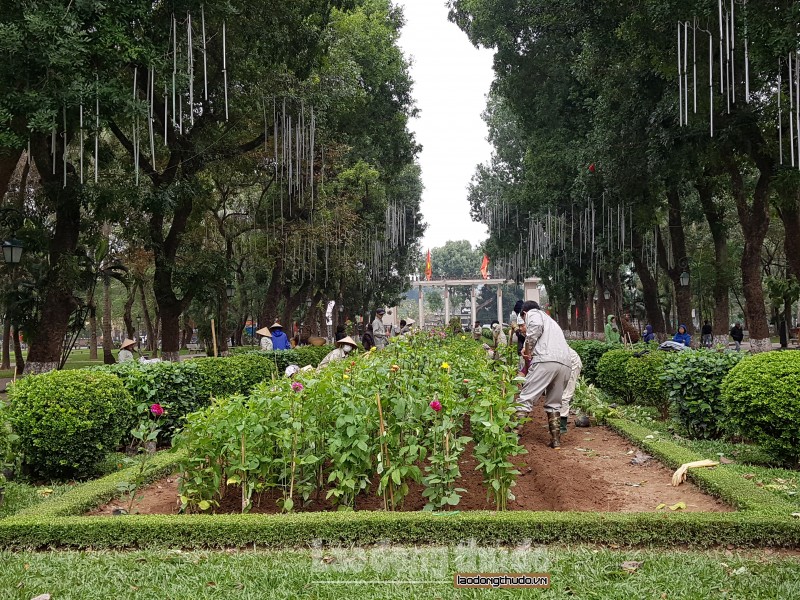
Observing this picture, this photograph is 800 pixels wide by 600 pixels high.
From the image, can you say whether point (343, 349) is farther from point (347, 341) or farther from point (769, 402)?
point (769, 402)

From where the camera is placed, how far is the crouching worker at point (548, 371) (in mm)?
8930

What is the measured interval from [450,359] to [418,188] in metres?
39.8

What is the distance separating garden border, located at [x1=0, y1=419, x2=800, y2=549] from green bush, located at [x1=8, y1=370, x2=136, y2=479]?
75.8 inches

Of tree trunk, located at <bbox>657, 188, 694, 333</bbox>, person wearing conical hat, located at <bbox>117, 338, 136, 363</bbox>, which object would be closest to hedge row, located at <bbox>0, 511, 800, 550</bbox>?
person wearing conical hat, located at <bbox>117, 338, 136, 363</bbox>

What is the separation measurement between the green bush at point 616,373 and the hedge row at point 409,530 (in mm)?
7617

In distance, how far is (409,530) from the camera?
4.89 m

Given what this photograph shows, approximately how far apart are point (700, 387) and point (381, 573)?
234 inches

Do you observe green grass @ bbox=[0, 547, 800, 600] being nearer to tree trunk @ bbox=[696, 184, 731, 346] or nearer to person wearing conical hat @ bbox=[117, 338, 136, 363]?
person wearing conical hat @ bbox=[117, 338, 136, 363]

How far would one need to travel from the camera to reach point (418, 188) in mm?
49344

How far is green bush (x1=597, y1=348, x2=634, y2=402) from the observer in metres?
12.8

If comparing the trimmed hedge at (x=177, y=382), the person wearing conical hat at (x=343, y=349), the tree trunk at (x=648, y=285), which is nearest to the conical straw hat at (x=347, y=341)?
the person wearing conical hat at (x=343, y=349)

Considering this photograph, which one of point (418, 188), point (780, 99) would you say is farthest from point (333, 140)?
point (418, 188)

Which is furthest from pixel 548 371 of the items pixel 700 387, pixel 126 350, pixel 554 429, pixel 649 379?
pixel 126 350

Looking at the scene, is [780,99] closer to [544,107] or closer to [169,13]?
[169,13]
